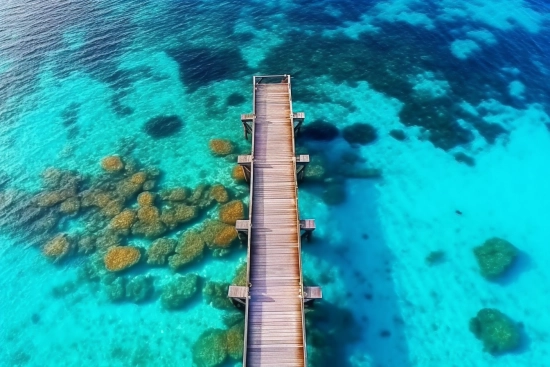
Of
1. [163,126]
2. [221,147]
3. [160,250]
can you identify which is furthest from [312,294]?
[163,126]

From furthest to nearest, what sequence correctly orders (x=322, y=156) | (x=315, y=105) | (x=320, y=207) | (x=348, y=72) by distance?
(x=348, y=72), (x=315, y=105), (x=322, y=156), (x=320, y=207)

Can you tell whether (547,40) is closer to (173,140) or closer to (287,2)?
(287,2)

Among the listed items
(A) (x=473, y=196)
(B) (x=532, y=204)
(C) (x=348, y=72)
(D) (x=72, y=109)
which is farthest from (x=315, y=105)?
(D) (x=72, y=109)

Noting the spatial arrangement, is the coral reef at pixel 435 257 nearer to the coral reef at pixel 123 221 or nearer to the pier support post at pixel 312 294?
the pier support post at pixel 312 294

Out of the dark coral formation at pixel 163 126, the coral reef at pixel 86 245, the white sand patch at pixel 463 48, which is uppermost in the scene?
the white sand patch at pixel 463 48

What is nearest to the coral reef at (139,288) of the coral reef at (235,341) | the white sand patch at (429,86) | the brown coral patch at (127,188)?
the coral reef at (235,341)

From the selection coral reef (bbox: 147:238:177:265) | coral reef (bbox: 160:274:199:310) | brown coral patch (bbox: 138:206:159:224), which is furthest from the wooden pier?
brown coral patch (bbox: 138:206:159:224)
